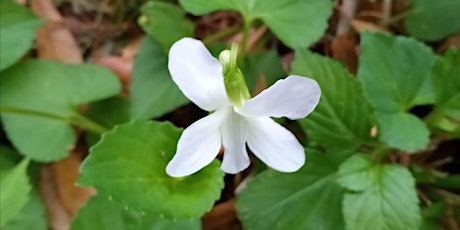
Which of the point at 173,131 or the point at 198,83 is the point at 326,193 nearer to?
the point at 173,131

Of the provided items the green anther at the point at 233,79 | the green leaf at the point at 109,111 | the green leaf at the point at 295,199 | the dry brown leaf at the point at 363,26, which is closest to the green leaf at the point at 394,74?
the green leaf at the point at 295,199

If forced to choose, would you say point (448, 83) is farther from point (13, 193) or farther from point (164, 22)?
point (13, 193)

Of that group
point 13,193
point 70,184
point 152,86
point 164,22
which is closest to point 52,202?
point 70,184

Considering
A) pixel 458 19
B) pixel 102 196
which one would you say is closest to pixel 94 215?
pixel 102 196

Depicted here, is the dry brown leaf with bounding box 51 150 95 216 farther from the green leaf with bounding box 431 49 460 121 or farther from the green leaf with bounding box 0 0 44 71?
the green leaf with bounding box 431 49 460 121

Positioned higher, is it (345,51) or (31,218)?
(345,51)

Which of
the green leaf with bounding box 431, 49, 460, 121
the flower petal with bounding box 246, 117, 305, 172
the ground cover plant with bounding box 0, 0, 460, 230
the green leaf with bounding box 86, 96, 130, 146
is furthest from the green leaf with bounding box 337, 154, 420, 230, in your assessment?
the green leaf with bounding box 86, 96, 130, 146
